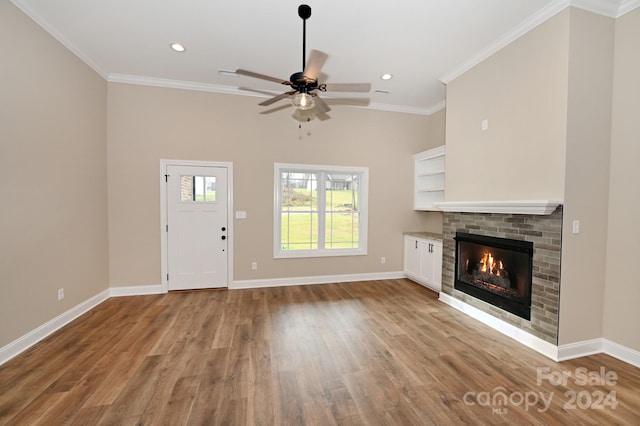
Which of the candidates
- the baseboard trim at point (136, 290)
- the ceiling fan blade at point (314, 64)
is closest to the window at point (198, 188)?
the baseboard trim at point (136, 290)

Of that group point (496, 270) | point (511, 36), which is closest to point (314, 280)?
point (496, 270)

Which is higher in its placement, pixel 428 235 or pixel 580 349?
pixel 428 235

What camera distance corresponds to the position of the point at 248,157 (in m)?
4.46

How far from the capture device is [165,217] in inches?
165

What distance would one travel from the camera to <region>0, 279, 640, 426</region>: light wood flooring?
1830 millimetres

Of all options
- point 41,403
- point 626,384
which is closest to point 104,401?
point 41,403

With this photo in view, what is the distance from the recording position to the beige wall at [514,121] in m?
2.53

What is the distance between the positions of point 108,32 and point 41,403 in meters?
3.64

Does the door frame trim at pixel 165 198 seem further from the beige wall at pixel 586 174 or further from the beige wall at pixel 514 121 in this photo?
the beige wall at pixel 586 174

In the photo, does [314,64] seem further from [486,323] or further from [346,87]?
[486,323]

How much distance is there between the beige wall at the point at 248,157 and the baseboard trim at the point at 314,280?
0.09 meters

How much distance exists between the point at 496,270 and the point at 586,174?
1.33m

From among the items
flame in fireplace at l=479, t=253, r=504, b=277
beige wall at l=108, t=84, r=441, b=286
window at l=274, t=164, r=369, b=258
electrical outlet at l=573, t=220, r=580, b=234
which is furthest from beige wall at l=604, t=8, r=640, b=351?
window at l=274, t=164, r=369, b=258

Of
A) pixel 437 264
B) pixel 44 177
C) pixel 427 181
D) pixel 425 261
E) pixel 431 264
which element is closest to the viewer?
pixel 44 177
